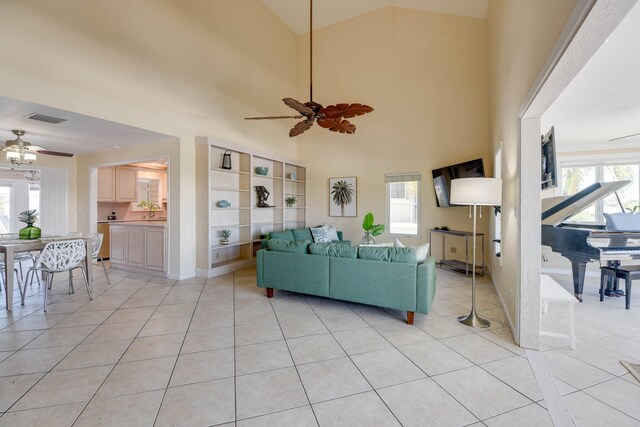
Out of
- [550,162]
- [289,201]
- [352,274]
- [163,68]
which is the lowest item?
[352,274]

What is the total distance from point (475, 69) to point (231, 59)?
484cm

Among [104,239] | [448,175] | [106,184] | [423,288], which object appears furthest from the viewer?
[106,184]

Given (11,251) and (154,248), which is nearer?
(11,251)

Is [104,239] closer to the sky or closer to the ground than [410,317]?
closer to the sky

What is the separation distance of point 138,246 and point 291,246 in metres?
3.46

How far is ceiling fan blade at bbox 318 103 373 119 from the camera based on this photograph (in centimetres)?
356

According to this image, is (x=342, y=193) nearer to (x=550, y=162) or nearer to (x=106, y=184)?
(x=550, y=162)

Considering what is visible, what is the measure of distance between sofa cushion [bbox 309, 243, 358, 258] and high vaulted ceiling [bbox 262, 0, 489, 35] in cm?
518

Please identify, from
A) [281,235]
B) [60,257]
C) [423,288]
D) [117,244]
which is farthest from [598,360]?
[117,244]

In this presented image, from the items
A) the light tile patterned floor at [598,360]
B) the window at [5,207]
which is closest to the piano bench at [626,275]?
the light tile patterned floor at [598,360]

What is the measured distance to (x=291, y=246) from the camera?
368cm

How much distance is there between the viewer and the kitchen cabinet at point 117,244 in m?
5.49

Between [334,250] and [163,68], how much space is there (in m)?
3.91

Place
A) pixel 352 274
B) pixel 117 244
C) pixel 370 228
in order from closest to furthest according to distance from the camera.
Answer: pixel 352 274 → pixel 117 244 → pixel 370 228
